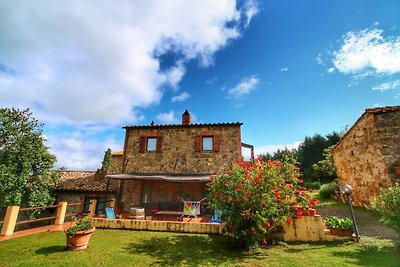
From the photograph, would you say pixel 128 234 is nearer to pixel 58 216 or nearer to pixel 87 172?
pixel 58 216

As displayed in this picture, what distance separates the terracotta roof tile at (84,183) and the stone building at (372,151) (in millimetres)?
15147

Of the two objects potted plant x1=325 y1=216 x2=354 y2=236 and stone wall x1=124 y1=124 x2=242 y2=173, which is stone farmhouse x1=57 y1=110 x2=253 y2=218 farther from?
potted plant x1=325 y1=216 x2=354 y2=236

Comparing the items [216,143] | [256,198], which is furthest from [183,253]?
[216,143]

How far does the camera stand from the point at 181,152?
48.1ft

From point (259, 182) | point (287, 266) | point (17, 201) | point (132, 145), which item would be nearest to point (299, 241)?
point (287, 266)

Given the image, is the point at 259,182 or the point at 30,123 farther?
the point at 30,123

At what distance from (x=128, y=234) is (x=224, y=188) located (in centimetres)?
428

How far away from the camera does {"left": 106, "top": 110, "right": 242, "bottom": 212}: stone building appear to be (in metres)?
14.0

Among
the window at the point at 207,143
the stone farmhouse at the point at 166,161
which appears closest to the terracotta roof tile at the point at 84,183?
the stone farmhouse at the point at 166,161

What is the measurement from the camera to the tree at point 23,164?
1351 centimetres

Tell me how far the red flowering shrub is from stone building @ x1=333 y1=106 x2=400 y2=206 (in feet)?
17.7

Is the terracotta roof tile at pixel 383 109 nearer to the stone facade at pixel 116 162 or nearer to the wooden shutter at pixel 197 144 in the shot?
the wooden shutter at pixel 197 144

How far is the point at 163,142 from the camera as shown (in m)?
15.1

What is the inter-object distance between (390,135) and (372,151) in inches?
46.9
